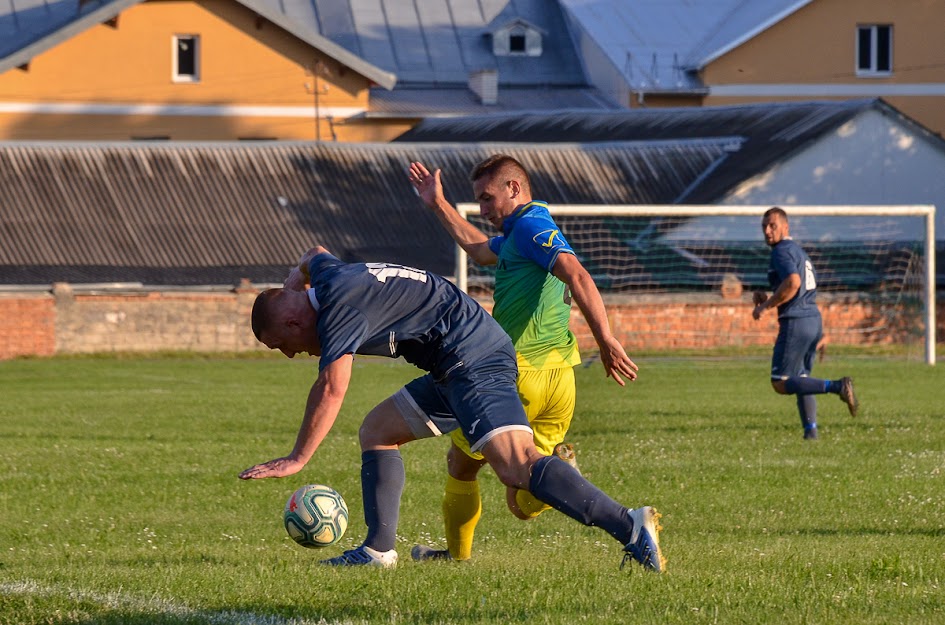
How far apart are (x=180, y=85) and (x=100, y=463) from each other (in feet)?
125

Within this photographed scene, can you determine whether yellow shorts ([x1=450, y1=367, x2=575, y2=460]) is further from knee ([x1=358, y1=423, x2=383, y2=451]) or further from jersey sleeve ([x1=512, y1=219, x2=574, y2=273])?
jersey sleeve ([x1=512, y1=219, x2=574, y2=273])

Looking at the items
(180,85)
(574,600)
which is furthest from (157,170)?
(574,600)

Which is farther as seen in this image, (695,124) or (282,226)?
(695,124)

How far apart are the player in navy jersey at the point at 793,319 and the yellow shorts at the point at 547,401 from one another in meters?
6.05

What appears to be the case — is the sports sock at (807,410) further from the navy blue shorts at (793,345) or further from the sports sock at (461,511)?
the sports sock at (461,511)

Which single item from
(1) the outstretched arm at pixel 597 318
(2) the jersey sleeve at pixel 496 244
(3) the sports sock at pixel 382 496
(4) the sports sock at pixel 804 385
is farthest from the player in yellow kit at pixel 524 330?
(4) the sports sock at pixel 804 385

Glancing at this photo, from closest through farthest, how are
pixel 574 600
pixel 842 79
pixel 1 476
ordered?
1. pixel 574 600
2. pixel 1 476
3. pixel 842 79

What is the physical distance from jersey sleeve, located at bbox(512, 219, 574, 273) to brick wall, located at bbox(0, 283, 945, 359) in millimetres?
22985

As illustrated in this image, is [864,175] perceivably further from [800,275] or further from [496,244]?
[496,244]

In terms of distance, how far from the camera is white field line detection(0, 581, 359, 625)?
5.77 m

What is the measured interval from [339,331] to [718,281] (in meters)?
26.3

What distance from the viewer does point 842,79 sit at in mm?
52812

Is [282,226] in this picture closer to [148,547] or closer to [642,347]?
[642,347]

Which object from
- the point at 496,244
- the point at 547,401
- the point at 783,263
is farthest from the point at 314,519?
the point at 783,263
